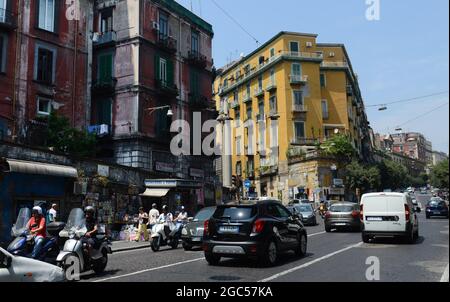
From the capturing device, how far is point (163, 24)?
115 ft

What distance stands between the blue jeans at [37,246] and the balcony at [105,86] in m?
24.1

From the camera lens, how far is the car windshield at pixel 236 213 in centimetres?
1075

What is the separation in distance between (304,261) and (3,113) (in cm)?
2158

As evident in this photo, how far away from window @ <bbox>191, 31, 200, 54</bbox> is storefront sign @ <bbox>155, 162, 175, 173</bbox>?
11.0 m

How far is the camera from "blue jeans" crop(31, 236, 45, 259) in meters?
9.24

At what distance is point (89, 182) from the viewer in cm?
2159

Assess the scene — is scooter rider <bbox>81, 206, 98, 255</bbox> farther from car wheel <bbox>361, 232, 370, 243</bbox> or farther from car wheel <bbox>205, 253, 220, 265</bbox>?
car wheel <bbox>361, 232, 370, 243</bbox>

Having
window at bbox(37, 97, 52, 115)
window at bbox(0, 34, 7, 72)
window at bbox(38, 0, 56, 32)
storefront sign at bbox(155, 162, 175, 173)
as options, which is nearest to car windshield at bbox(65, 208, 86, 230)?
window at bbox(0, 34, 7, 72)

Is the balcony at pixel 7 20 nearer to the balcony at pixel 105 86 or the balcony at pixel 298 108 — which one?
the balcony at pixel 105 86

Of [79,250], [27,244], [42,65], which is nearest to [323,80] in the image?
[42,65]

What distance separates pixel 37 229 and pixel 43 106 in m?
20.5
